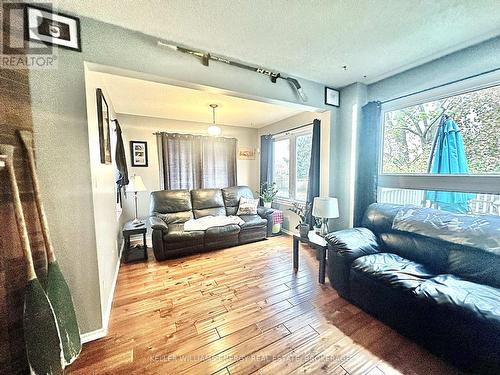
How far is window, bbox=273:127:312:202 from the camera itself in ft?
13.3

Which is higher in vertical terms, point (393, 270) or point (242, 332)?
point (393, 270)

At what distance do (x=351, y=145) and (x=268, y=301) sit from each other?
2269 mm

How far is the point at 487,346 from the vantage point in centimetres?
122

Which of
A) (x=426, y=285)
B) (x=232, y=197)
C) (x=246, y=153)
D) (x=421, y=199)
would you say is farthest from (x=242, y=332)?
(x=246, y=153)

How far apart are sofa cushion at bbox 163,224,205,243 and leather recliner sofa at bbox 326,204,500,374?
2003mm

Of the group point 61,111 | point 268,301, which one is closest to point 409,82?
point 268,301

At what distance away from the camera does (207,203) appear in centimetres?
410

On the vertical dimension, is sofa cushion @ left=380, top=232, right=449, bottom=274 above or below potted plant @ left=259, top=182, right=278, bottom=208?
below

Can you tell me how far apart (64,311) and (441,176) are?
3530 millimetres

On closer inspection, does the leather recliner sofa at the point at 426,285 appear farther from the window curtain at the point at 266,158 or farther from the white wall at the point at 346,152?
the window curtain at the point at 266,158

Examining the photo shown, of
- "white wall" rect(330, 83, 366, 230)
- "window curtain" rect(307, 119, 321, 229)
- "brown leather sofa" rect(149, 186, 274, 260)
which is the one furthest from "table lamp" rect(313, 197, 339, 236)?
"brown leather sofa" rect(149, 186, 274, 260)

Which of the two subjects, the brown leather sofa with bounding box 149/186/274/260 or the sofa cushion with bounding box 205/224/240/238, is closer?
the brown leather sofa with bounding box 149/186/274/260

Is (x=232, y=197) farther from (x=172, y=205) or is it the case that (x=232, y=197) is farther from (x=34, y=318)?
(x=34, y=318)

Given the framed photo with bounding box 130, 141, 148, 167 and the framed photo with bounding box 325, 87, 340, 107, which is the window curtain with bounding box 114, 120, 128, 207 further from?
the framed photo with bounding box 325, 87, 340, 107
